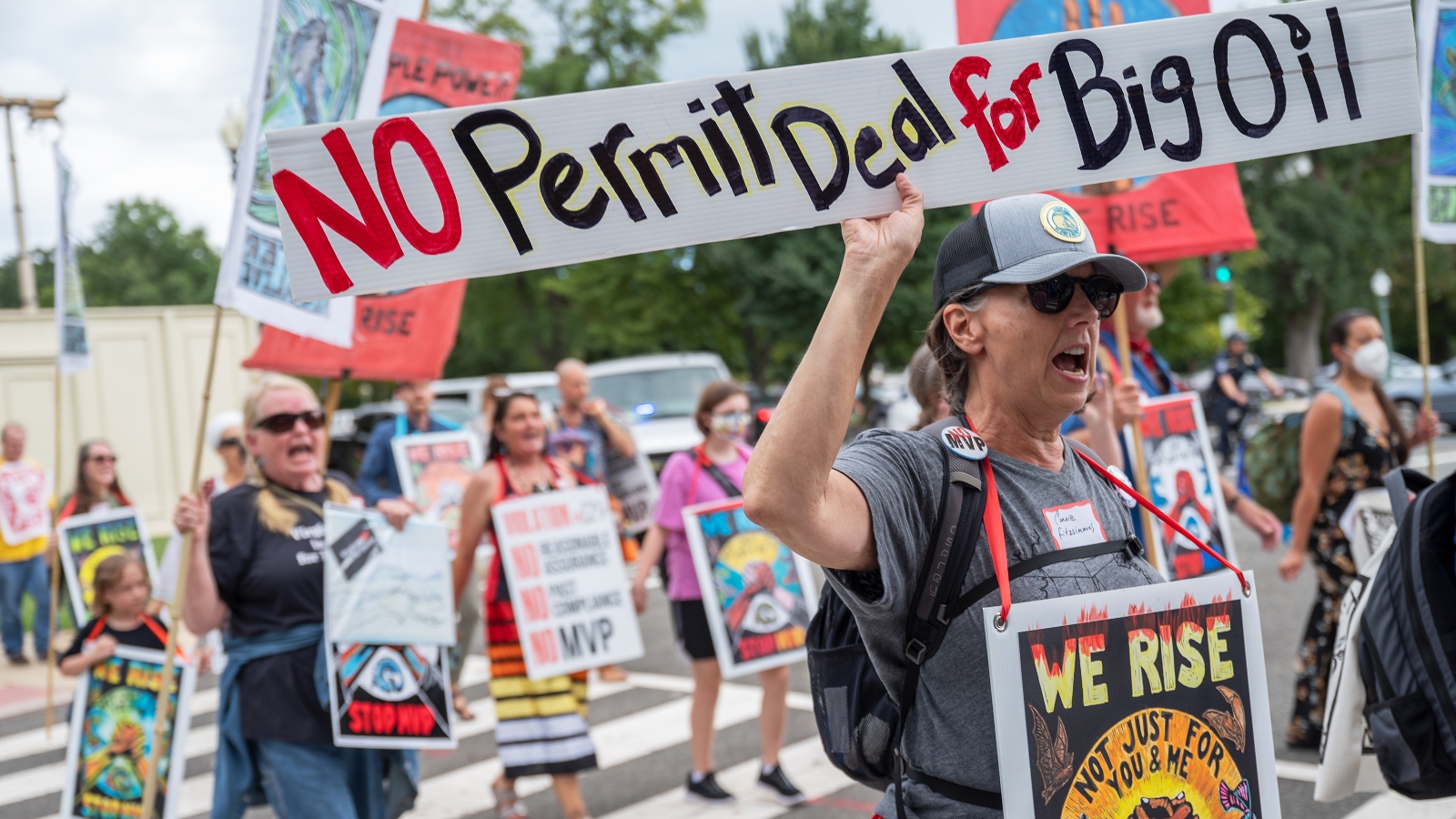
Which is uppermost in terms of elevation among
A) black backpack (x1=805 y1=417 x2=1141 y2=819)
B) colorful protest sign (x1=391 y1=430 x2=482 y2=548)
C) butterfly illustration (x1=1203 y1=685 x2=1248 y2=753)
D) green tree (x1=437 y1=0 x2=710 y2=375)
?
green tree (x1=437 y1=0 x2=710 y2=375)

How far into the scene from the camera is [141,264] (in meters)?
68.9

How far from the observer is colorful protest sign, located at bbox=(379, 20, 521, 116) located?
16.7 feet

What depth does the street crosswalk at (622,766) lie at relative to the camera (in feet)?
17.7

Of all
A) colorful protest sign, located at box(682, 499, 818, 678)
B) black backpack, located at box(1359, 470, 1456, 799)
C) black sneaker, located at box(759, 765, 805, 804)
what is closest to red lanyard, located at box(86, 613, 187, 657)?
colorful protest sign, located at box(682, 499, 818, 678)

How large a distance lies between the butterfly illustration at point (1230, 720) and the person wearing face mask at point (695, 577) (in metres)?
3.68

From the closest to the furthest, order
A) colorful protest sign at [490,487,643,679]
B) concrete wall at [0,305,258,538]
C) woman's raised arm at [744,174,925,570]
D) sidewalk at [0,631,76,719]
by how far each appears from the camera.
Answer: woman's raised arm at [744,174,925,570]
colorful protest sign at [490,487,643,679]
sidewalk at [0,631,76,719]
concrete wall at [0,305,258,538]

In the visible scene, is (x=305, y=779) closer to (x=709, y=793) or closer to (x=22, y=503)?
(x=709, y=793)

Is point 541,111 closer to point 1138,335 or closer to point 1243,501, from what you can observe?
point 1138,335

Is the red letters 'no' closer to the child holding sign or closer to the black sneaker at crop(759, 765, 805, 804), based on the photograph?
the child holding sign

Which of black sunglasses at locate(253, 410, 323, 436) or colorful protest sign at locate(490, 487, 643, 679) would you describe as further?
colorful protest sign at locate(490, 487, 643, 679)

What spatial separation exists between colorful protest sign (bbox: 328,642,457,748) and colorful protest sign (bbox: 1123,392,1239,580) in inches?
108

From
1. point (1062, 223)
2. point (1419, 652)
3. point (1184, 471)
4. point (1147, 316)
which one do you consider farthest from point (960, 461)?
point (1184, 471)

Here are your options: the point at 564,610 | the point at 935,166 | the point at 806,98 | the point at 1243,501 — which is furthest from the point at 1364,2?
the point at 564,610

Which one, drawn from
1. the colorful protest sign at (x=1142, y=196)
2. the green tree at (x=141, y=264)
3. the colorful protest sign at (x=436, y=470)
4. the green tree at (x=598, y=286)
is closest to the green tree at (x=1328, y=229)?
the green tree at (x=598, y=286)
